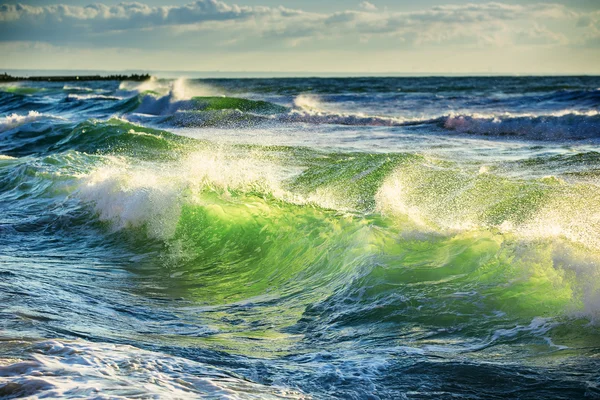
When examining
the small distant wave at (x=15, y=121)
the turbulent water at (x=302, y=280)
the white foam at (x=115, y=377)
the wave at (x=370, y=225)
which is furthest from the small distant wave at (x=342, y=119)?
the white foam at (x=115, y=377)

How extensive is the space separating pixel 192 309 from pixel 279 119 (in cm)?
2513

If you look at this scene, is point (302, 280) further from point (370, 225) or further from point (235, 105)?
point (235, 105)

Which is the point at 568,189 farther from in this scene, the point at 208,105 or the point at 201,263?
the point at 208,105

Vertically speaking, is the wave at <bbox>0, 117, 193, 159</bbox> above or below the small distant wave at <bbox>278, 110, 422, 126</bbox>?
below

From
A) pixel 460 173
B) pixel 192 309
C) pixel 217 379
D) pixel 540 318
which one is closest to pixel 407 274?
pixel 540 318

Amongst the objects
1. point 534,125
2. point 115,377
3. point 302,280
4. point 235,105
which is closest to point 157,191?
point 302,280

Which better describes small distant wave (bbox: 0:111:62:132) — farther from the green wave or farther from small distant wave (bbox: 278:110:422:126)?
small distant wave (bbox: 278:110:422:126)

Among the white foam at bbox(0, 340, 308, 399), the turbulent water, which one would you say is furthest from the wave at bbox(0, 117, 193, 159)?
the white foam at bbox(0, 340, 308, 399)

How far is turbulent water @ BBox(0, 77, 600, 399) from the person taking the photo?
15.4 ft

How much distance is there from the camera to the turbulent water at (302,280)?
15.4 feet

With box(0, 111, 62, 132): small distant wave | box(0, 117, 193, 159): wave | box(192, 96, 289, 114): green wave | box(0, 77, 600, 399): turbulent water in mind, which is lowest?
box(0, 77, 600, 399): turbulent water

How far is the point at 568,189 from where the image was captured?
32.3 ft

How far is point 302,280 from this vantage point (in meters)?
→ 8.02

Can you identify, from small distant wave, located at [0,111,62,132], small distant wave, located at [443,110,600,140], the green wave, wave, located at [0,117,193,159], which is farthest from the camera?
the green wave
